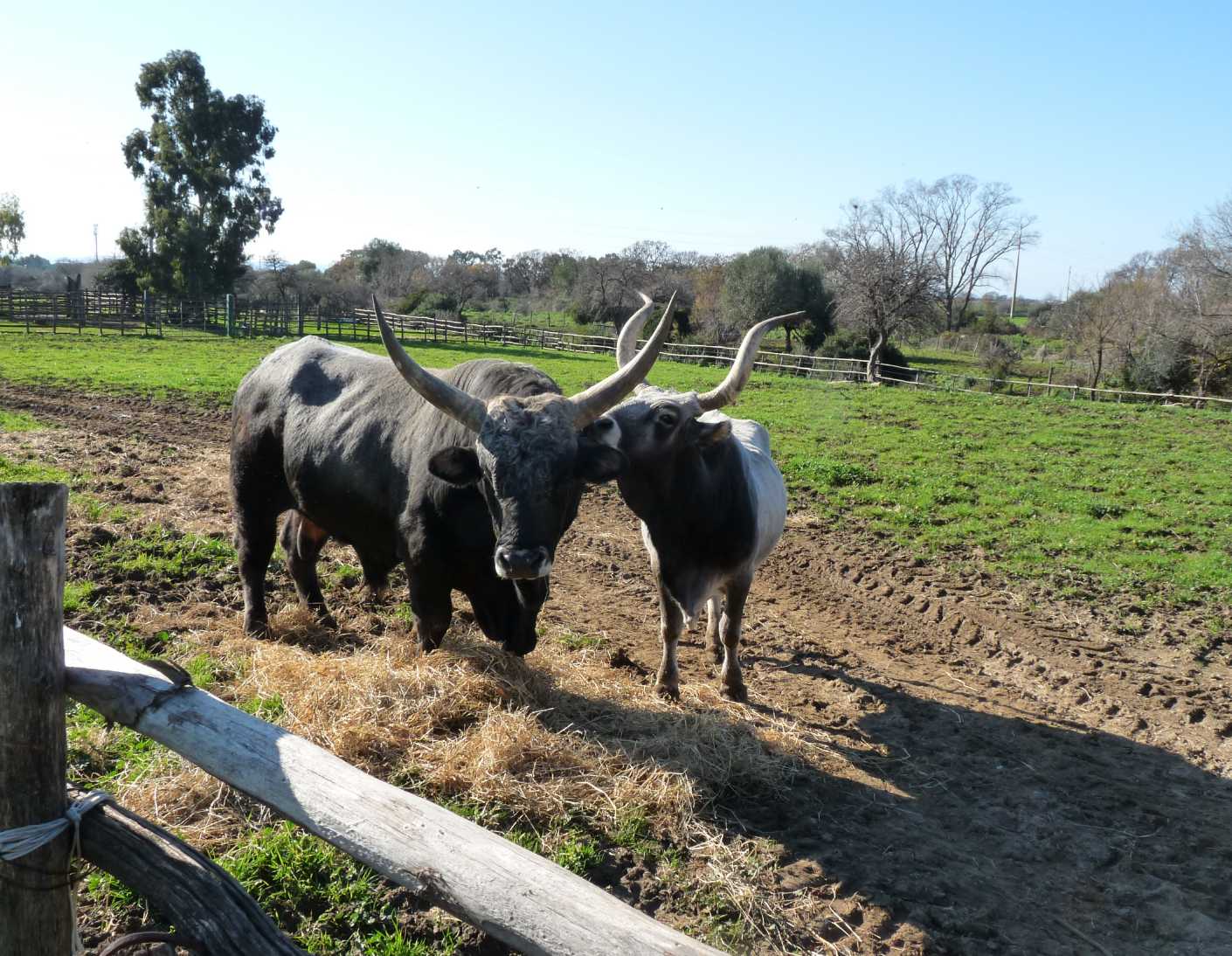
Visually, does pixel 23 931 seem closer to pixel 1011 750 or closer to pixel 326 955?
pixel 326 955

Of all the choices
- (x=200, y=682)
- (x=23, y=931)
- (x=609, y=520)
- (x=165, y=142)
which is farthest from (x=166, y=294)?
(x=23, y=931)

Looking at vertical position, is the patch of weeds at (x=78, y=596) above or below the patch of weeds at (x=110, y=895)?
above

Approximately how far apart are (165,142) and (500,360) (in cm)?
4602

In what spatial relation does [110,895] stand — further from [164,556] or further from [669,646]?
[164,556]

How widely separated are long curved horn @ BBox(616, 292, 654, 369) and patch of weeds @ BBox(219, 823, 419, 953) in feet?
11.6

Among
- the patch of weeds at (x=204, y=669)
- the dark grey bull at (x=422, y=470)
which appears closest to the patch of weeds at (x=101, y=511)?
the dark grey bull at (x=422, y=470)

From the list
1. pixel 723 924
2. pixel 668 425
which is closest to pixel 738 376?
pixel 668 425

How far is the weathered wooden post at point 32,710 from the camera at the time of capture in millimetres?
2150

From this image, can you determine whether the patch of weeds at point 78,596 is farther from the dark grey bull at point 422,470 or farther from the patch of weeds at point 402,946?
the patch of weeds at point 402,946

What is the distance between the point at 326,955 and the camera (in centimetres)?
314

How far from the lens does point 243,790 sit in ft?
8.21

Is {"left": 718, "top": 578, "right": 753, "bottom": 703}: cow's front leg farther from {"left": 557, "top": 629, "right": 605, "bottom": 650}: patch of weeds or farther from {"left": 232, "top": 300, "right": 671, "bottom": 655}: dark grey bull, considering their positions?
{"left": 232, "top": 300, "right": 671, "bottom": 655}: dark grey bull

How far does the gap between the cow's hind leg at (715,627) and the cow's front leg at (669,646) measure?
0.76 m

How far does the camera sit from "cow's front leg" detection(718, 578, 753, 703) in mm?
5723
